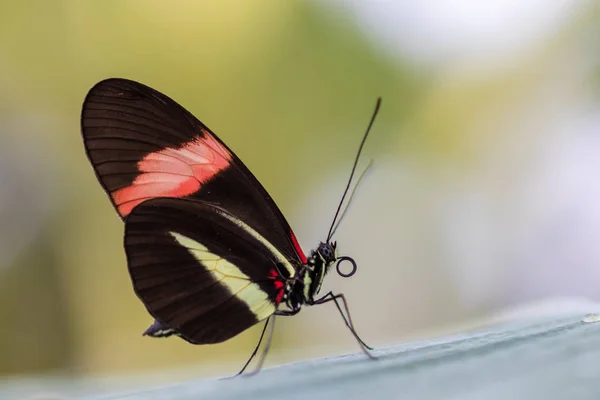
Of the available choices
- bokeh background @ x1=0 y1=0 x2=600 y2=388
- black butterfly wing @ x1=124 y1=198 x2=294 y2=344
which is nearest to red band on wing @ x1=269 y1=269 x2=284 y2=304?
black butterfly wing @ x1=124 y1=198 x2=294 y2=344

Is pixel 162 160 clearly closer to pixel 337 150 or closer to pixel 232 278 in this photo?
pixel 232 278

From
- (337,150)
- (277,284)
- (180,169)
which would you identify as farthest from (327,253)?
(337,150)

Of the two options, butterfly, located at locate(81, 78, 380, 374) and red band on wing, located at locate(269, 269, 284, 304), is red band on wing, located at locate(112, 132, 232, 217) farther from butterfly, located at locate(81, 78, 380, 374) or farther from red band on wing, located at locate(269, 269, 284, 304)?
red band on wing, located at locate(269, 269, 284, 304)

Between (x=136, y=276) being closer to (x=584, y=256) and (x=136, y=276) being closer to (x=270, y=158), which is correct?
(x=270, y=158)

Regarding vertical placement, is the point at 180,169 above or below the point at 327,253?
above

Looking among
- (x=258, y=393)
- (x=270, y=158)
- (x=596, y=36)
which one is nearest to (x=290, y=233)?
(x=258, y=393)

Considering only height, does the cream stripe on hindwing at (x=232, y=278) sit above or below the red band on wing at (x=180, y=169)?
below

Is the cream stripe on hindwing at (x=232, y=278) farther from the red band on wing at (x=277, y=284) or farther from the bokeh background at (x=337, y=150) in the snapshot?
the bokeh background at (x=337, y=150)

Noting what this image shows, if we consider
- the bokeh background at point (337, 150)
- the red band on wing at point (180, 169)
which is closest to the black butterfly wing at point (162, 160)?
the red band on wing at point (180, 169)

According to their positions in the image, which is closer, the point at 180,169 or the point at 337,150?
the point at 180,169
